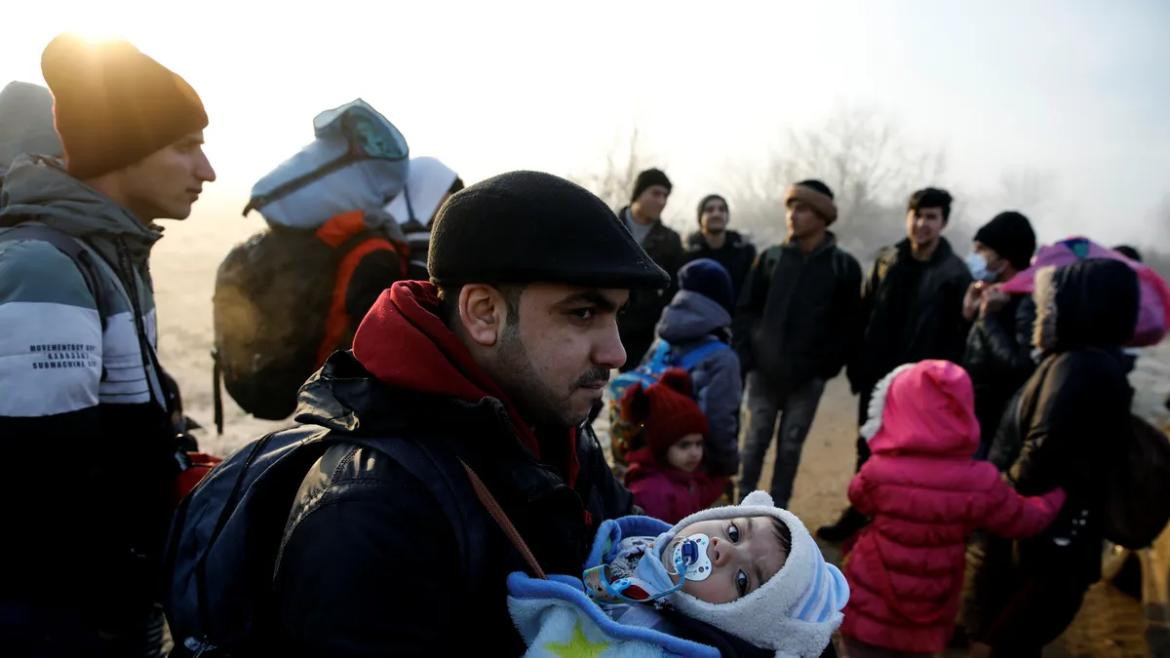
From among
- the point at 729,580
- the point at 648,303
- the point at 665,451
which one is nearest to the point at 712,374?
the point at 665,451

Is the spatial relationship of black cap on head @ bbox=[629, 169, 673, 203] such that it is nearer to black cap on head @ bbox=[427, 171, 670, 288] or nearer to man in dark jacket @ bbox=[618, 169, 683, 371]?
man in dark jacket @ bbox=[618, 169, 683, 371]

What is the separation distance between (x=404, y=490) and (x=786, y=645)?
870 millimetres

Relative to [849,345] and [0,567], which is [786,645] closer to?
[0,567]

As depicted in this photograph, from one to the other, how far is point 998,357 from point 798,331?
4.37 feet

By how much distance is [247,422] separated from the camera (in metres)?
6.93

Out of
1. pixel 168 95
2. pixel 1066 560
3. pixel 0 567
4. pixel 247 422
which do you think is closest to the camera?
pixel 0 567

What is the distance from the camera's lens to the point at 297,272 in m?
3.03

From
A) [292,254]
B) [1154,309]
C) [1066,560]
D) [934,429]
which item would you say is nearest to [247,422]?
[292,254]

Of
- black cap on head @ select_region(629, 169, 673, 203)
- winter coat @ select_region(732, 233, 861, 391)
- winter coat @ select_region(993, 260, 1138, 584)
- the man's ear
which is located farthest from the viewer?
black cap on head @ select_region(629, 169, 673, 203)

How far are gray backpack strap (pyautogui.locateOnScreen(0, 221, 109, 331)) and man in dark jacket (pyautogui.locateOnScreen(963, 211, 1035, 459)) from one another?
434 cm

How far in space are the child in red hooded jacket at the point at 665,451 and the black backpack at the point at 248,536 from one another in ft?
7.11

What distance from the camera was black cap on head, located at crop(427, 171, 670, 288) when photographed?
1.20m

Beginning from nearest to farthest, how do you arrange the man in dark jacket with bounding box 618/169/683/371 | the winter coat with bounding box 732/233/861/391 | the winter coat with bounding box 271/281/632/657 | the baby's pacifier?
the winter coat with bounding box 271/281/632/657 < the baby's pacifier < the winter coat with bounding box 732/233/861/391 < the man in dark jacket with bounding box 618/169/683/371

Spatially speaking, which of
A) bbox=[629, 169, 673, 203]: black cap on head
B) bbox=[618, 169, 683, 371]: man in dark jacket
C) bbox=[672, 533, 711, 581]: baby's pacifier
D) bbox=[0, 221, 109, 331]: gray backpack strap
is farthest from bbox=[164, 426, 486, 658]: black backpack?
bbox=[629, 169, 673, 203]: black cap on head
